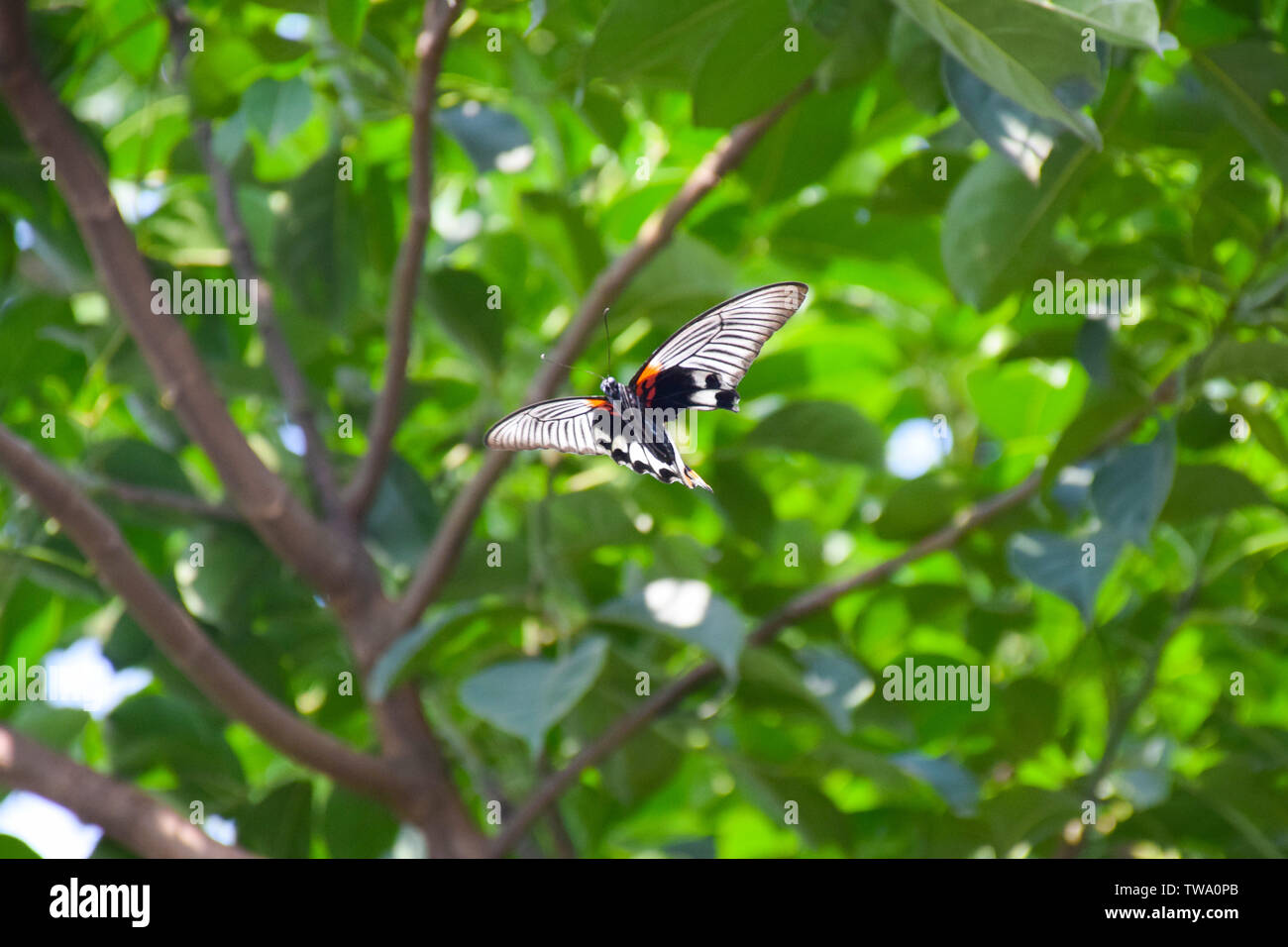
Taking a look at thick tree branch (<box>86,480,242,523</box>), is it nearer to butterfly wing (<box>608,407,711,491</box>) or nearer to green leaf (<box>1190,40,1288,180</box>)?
butterfly wing (<box>608,407,711,491</box>)

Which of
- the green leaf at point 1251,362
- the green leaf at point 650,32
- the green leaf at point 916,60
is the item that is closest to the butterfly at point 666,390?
the green leaf at point 650,32

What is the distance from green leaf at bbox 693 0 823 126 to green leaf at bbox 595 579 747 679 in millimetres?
363

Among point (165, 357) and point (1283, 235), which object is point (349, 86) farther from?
point (1283, 235)

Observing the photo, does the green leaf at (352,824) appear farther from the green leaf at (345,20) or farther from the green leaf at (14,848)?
the green leaf at (345,20)

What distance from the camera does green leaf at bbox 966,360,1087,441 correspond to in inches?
53.2

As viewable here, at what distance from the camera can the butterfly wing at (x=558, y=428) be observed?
44 centimetres

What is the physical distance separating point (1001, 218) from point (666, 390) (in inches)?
20.4

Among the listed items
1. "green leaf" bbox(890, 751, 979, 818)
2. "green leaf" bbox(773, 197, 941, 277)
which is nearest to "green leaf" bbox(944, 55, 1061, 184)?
"green leaf" bbox(773, 197, 941, 277)

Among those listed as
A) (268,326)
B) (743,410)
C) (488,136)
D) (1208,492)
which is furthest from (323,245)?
(1208,492)

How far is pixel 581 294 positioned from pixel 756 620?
0.49m

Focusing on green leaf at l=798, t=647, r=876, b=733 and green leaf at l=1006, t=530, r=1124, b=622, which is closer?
green leaf at l=1006, t=530, r=1124, b=622

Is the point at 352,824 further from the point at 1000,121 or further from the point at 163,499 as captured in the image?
the point at 1000,121

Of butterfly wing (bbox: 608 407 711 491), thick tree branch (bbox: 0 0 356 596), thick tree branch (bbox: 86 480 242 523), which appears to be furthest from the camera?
thick tree branch (bbox: 86 480 242 523)

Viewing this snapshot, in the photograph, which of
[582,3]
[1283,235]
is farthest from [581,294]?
→ [1283,235]
